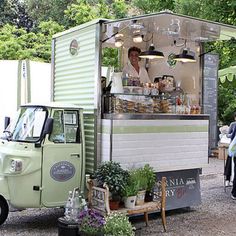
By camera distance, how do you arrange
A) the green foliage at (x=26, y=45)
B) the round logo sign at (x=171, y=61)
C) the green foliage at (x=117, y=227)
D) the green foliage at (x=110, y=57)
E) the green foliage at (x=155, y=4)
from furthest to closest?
1. the green foliage at (x=155, y=4)
2. the green foliage at (x=26, y=45)
3. the green foliage at (x=110, y=57)
4. the round logo sign at (x=171, y=61)
5. the green foliage at (x=117, y=227)

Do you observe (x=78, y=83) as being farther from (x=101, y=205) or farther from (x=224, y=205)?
(x=224, y=205)

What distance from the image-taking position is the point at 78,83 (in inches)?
255

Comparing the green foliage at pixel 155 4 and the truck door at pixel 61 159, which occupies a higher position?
the green foliage at pixel 155 4

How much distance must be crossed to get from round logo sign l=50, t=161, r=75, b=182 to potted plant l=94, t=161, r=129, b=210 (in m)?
0.42

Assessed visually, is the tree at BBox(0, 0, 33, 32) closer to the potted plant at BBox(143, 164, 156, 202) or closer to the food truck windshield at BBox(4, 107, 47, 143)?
the food truck windshield at BBox(4, 107, 47, 143)

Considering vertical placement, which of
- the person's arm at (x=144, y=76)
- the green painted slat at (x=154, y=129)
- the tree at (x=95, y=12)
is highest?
the tree at (x=95, y=12)

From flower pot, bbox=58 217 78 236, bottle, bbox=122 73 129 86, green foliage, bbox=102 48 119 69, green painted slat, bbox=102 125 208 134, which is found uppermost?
green foliage, bbox=102 48 119 69

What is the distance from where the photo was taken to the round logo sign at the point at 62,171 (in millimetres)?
5613

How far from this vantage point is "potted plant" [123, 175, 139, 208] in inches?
215

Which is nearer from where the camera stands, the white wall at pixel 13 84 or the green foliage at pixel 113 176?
the green foliage at pixel 113 176

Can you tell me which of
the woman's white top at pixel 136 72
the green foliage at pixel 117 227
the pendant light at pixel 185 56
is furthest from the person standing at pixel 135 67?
the green foliage at pixel 117 227

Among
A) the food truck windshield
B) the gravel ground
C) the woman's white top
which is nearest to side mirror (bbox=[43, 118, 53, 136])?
the food truck windshield

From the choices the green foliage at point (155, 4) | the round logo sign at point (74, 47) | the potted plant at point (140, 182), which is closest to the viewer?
the potted plant at point (140, 182)

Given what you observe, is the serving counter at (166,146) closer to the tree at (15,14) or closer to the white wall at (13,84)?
the white wall at (13,84)
